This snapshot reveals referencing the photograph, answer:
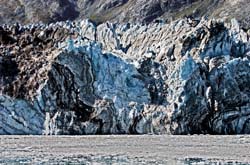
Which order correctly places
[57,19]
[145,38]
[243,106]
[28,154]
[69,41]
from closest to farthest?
[28,154], [243,106], [69,41], [145,38], [57,19]

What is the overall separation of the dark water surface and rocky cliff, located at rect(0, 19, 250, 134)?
5.13 feet

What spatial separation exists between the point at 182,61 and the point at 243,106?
3.43 m

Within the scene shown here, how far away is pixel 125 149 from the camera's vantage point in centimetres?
2375

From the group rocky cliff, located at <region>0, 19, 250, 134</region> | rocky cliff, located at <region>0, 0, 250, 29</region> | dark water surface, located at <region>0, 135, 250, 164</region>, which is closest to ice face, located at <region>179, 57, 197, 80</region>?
rocky cliff, located at <region>0, 19, 250, 134</region>

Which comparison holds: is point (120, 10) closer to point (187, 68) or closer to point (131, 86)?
point (131, 86)

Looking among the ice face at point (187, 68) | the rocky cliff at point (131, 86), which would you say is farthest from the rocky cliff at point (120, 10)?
the ice face at point (187, 68)

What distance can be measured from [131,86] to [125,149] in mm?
7814

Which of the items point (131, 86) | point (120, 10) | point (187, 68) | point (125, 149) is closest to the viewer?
point (125, 149)

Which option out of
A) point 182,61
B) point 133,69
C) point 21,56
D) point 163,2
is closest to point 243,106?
point 182,61

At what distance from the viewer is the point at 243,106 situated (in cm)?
3030

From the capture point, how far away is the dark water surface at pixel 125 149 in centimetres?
2047

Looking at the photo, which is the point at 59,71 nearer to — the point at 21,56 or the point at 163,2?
the point at 21,56

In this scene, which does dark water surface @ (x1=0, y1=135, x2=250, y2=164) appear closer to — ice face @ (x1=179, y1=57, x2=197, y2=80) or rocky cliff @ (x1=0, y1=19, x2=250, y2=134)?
rocky cliff @ (x1=0, y1=19, x2=250, y2=134)

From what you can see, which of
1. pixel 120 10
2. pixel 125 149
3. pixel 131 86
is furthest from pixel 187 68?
pixel 120 10
